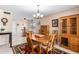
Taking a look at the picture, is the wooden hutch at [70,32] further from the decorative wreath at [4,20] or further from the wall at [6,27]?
the decorative wreath at [4,20]

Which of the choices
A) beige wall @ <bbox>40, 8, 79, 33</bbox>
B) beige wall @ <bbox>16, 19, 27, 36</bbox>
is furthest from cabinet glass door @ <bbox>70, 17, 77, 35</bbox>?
beige wall @ <bbox>16, 19, 27, 36</bbox>

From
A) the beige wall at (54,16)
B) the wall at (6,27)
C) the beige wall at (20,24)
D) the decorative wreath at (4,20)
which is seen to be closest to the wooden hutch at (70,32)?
the beige wall at (54,16)

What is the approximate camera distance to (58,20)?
3.25m

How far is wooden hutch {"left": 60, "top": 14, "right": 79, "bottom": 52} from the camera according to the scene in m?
3.12

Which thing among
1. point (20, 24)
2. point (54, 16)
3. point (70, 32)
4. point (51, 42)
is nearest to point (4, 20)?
point (20, 24)

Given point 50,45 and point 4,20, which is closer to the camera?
point 50,45

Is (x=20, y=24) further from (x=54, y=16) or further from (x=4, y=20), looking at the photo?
(x=54, y=16)

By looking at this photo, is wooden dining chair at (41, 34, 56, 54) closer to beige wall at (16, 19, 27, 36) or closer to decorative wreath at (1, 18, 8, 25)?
beige wall at (16, 19, 27, 36)

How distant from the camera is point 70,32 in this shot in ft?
11.0

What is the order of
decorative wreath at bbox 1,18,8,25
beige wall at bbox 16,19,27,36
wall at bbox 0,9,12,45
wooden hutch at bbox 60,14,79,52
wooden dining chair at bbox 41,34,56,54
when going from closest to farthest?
wooden dining chair at bbox 41,34,56,54 → beige wall at bbox 16,19,27,36 → wooden hutch at bbox 60,14,79,52 → wall at bbox 0,9,12,45 → decorative wreath at bbox 1,18,8,25

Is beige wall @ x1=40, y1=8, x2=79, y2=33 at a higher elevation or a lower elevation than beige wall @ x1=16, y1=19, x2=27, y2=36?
higher
